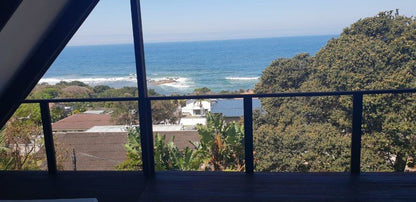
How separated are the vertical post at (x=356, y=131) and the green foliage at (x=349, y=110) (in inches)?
A: 319

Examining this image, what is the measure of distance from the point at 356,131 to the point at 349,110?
29.7 ft

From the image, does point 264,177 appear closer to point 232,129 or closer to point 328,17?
point 232,129

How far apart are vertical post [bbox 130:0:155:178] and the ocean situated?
24164 mm

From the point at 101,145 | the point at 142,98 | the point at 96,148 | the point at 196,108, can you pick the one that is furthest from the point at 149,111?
the point at 196,108

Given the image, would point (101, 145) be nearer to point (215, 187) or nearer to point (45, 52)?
point (45, 52)

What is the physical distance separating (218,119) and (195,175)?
4962 mm

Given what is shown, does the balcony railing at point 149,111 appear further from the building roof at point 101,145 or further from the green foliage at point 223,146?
the building roof at point 101,145

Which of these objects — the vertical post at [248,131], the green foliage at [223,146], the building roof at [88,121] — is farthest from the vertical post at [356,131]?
the building roof at [88,121]

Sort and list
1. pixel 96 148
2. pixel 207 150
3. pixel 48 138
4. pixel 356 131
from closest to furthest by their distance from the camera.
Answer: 1. pixel 356 131
2. pixel 48 138
3. pixel 207 150
4. pixel 96 148

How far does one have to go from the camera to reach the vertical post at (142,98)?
122 inches

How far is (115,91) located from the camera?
2520 cm

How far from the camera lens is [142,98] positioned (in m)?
3.26

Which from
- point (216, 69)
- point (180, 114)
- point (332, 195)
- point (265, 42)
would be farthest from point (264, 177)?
point (265, 42)

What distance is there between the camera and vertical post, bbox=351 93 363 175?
3.10 m
